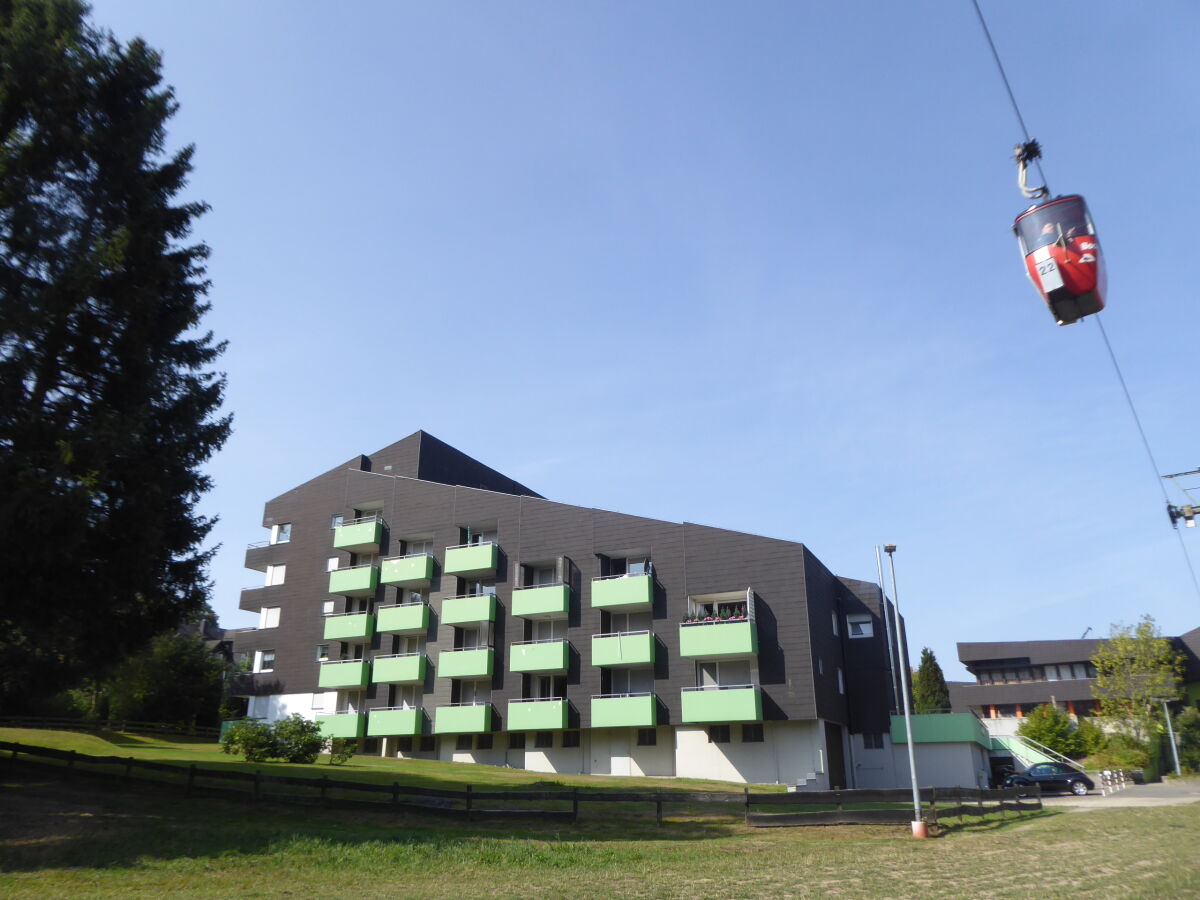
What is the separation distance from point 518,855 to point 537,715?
26653mm

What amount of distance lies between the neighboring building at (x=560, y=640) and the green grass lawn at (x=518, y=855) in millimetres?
18809

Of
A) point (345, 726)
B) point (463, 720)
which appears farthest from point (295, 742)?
point (345, 726)

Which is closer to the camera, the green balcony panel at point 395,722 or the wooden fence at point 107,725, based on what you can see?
the green balcony panel at point 395,722

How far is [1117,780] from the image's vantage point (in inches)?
1826

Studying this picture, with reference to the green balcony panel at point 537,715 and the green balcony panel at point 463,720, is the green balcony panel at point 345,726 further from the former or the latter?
the green balcony panel at point 537,715

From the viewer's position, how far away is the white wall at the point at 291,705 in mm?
50312

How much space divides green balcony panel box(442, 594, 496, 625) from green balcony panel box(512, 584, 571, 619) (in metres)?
1.52

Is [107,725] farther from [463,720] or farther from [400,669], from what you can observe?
[463,720]

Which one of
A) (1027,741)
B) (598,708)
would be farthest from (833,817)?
(1027,741)

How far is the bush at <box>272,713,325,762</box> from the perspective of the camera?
3644 centimetres

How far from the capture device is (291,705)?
51.3 metres

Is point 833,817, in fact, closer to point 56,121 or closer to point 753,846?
point 753,846

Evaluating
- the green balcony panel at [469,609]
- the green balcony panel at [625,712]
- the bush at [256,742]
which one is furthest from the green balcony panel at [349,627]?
the green balcony panel at [625,712]

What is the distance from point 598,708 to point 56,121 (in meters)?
33.0
